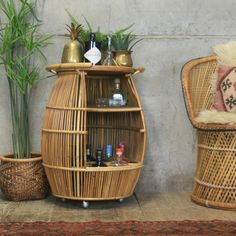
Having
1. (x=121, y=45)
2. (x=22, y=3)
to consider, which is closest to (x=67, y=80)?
(x=121, y=45)

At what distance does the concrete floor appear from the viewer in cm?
269

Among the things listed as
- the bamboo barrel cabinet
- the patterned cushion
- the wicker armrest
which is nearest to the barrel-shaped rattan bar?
the wicker armrest

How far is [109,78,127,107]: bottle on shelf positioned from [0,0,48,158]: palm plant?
20.5 inches

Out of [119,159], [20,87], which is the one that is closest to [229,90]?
[119,159]

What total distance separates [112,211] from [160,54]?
3.89 ft

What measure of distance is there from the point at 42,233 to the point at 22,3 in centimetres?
158

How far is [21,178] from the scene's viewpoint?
299 centimetres

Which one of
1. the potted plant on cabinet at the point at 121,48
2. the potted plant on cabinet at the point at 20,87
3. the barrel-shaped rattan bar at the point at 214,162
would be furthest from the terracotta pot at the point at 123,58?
the potted plant on cabinet at the point at 20,87

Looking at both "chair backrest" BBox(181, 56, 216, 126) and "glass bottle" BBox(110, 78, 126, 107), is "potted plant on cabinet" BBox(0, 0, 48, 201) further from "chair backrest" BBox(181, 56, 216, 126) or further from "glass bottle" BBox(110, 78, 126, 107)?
"chair backrest" BBox(181, 56, 216, 126)

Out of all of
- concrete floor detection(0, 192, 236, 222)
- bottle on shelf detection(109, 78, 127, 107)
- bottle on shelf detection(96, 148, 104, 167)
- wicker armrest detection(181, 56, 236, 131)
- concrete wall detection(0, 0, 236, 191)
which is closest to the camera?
concrete floor detection(0, 192, 236, 222)

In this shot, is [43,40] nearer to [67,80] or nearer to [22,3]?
[22,3]

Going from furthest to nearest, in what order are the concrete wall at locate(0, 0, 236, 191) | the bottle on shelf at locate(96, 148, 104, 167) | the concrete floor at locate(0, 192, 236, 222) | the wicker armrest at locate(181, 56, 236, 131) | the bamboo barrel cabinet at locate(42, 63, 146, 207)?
the concrete wall at locate(0, 0, 236, 191), the wicker armrest at locate(181, 56, 236, 131), the bottle on shelf at locate(96, 148, 104, 167), the bamboo barrel cabinet at locate(42, 63, 146, 207), the concrete floor at locate(0, 192, 236, 222)

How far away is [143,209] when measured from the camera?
114 inches

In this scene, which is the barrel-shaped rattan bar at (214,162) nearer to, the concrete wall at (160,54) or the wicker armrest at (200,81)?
the wicker armrest at (200,81)
